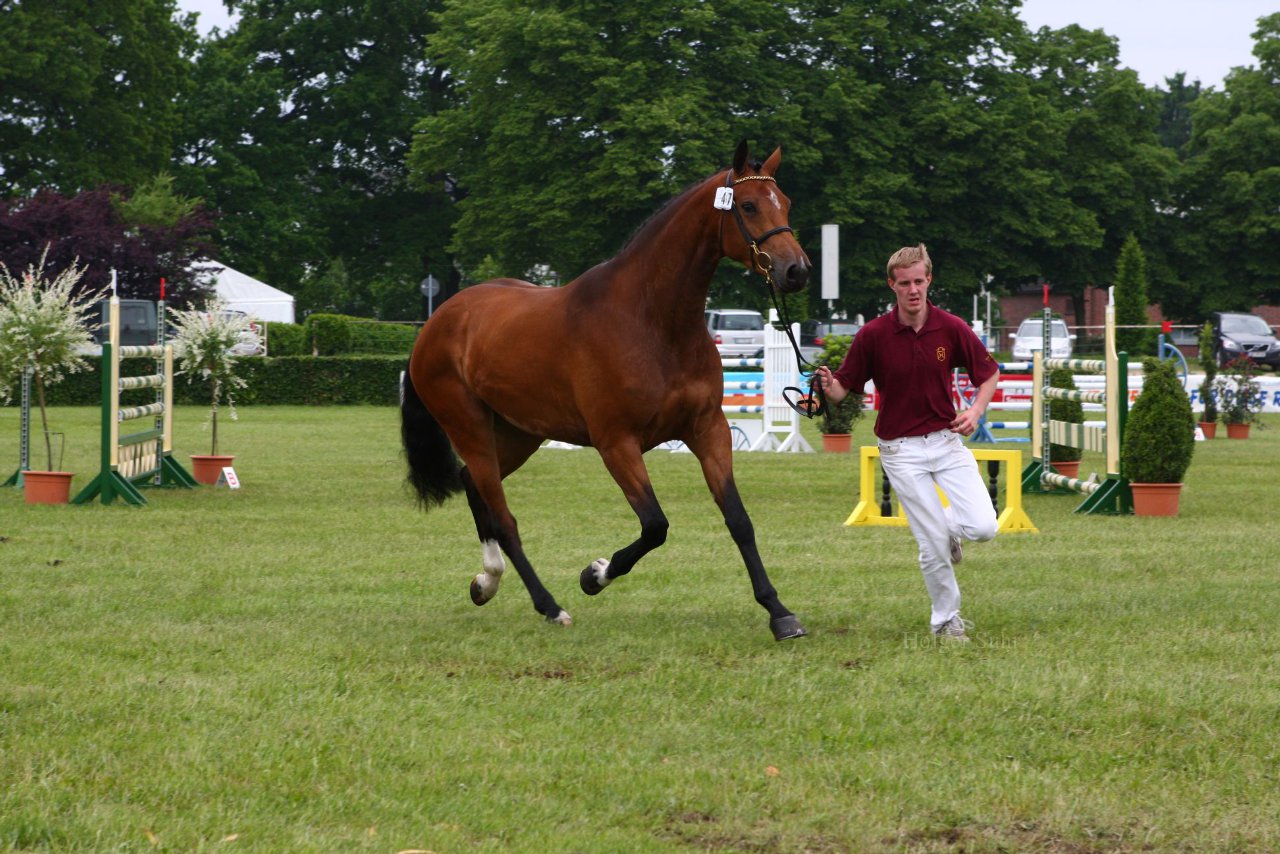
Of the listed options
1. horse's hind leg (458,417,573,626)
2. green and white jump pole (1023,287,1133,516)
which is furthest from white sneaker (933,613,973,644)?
green and white jump pole (1023,287,1133,516)

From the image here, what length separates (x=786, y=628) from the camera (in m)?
6.84

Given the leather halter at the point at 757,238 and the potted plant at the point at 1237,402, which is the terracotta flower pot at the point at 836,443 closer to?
the potted plant at the point at 1237,402

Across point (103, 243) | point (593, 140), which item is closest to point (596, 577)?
point (103, 243)

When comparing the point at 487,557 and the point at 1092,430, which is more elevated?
the point at 1092,430

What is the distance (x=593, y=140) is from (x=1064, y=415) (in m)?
31.4

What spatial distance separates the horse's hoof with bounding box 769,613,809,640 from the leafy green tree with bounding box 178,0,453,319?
51.5 m

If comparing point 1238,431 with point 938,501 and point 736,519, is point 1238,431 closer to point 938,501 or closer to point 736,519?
point 938,501

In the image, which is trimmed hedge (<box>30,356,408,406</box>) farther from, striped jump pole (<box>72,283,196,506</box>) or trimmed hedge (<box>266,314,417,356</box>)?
striped jump pole (<box>72,283,196,506</box>)

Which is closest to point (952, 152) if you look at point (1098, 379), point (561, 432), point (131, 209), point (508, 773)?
point (1098, 379)

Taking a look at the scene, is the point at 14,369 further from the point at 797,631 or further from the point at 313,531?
the point at 797,631

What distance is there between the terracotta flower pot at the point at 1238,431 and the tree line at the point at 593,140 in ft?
67.6

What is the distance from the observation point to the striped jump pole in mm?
13750

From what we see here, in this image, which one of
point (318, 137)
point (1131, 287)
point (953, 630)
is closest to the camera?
point (953, 630)

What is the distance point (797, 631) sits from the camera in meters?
6.86
